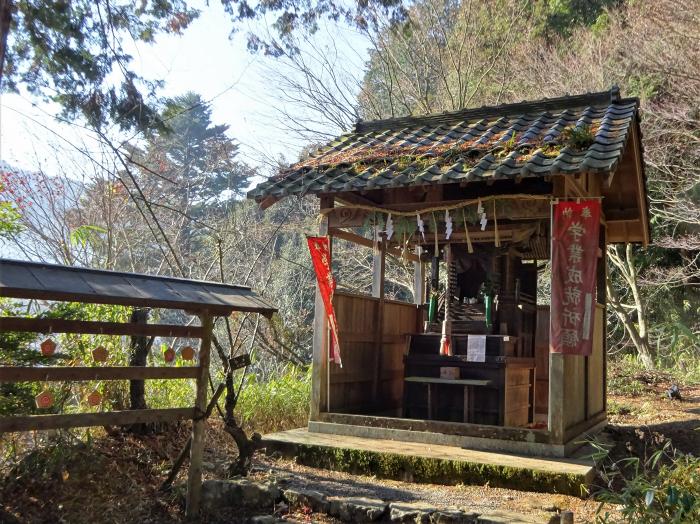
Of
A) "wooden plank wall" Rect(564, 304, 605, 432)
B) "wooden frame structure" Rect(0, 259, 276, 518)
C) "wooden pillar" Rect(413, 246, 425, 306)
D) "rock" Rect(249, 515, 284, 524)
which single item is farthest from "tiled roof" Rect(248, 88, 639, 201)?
"rock" Rect(249, 515, 284, 524)

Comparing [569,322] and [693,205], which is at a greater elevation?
[693,205]

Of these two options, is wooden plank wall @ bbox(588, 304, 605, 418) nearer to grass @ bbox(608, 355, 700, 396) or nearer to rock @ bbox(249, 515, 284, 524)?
grass @ bbox(608, 355, 700, 396)

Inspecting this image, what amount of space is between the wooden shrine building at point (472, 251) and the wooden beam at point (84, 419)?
2.77 meters

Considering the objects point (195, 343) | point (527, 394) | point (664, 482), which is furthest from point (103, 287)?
point (195, 343)

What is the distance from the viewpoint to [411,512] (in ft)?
16.9

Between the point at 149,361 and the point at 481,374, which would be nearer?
the point at 481,374

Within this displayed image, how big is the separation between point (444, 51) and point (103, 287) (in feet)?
51.2

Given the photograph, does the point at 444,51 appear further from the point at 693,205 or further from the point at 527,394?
the point at 527,394

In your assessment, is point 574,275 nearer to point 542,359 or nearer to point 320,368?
point 320,368

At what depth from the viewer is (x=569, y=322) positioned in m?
6.62

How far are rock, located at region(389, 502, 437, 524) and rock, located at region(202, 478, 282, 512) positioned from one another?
107cm

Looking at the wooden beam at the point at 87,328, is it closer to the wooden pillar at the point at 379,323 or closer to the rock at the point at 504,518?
the rock at the point at 504,518

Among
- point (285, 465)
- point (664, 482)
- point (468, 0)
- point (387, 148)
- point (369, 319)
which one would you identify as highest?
point (468, 0)

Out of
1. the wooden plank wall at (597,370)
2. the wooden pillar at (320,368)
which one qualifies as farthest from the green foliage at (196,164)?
the wooden plank wall at (597,370)
